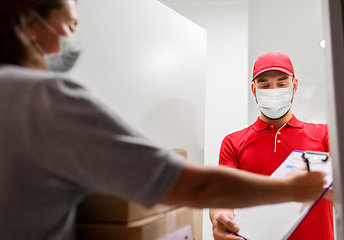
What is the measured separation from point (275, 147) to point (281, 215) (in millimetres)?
685

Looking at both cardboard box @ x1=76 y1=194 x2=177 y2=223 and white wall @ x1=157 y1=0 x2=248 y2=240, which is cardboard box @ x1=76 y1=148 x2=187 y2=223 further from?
white wall @ x1=157 y1=0 x2=248 y2=240

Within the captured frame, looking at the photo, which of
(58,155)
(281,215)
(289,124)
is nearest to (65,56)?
(58,155)

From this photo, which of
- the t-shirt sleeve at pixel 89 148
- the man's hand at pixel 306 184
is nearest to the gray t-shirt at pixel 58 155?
the t-shirt sleeve at pixel 89 148

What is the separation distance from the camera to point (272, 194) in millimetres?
517

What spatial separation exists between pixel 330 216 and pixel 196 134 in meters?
0.74

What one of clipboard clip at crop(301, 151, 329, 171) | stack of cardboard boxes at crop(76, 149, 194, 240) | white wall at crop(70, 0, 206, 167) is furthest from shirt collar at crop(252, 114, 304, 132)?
stack of cardboard boxes at crop(76, 149, 194, 240)

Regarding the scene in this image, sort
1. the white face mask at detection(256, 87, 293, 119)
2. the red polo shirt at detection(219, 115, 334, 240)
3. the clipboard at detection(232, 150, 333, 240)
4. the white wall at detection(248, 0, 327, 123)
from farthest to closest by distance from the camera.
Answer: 1. the white wall at detection(248, 0, 327, 123)
2. the white face mask at detection(256, 87, 293, 119)
3. the red polo shirt at detection(219, 115, 334, 240)
4. the clipboard at detection(232, 150, 333, 240)

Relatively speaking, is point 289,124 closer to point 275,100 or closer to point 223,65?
point 275,100

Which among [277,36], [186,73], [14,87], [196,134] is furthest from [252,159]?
[277,36]

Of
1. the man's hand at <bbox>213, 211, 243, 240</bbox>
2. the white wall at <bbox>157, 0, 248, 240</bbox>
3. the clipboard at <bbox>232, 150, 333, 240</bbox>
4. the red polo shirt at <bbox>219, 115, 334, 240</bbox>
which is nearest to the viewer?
the clipboard at <bbox>232, 150, 333, 240</bbox>

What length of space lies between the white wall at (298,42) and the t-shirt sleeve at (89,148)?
2.27 meters

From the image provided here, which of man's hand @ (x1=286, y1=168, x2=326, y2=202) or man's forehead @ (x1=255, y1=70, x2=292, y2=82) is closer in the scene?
man's hand @ (x1=286, y1=168, x2=326, y2=202)

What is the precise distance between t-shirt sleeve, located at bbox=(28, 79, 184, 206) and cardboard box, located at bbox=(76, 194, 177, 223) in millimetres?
197

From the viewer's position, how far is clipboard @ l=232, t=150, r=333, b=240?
0.69 meters
